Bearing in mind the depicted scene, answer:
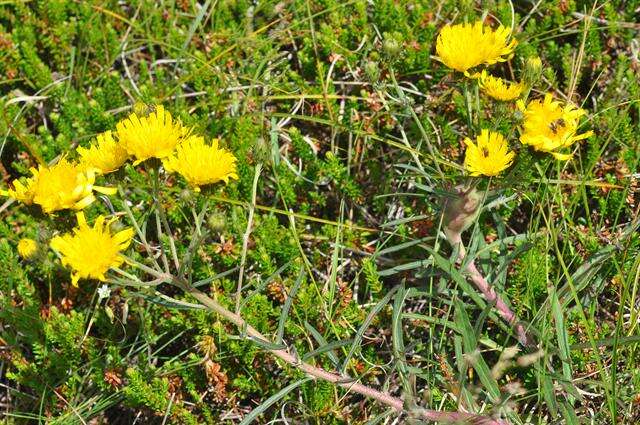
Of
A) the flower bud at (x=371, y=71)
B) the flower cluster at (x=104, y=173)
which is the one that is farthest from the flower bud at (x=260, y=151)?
the flower bud at (x=371, y=71)

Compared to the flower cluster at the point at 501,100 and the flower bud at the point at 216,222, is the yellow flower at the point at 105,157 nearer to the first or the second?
the flower bud at the point at 216,222

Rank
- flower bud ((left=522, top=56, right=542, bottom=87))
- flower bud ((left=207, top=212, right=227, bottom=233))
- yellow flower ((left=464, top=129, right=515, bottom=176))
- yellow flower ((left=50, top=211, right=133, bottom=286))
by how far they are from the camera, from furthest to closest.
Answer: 1. flower bud ((left=522, top=56, right=542, bottom=87))
2. yellow flower ((left=464, top=129, right=515, bottom=176))
3. flower bud ((left=207, top=212, right=227, bottom=233))
4. yellow flower ((left=50, top=211, right=133, bottom=286))

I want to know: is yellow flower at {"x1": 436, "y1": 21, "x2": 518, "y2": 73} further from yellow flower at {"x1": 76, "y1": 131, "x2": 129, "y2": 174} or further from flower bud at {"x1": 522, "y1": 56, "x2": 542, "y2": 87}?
yellow flower at {"x1": 76, "y1": 131, "x2": 129, "y2": 174}

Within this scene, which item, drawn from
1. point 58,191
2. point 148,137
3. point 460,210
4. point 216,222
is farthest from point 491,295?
point 58,191

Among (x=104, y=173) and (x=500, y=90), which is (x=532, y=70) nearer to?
(x=500, y=90)

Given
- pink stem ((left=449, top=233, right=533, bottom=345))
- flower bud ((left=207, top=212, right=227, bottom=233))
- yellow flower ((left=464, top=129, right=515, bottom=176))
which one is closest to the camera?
flower bud ((left=207, top=212, right=227, bottom=233))

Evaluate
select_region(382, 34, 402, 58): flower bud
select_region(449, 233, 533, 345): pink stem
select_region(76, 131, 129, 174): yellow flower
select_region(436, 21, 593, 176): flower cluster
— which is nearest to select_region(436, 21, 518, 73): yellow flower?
select_region(436, 21, 593, 176): flower cluster
